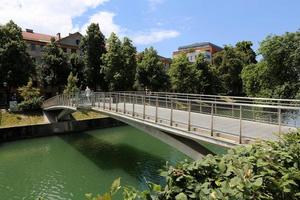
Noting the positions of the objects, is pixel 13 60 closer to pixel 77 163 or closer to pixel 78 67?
pixel 78 67

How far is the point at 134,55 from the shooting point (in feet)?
149

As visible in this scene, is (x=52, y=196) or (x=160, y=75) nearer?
(x=52, y=196)

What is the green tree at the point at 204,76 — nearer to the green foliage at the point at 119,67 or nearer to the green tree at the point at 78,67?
the green foliage at the point at 119,67

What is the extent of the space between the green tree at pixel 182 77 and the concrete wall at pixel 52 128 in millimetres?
12232

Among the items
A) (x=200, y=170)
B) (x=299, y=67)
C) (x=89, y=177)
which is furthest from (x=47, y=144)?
(x=200, y=170)

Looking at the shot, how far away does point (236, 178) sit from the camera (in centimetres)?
257

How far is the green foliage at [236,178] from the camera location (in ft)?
8.16

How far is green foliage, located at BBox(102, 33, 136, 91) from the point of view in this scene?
4384 cm

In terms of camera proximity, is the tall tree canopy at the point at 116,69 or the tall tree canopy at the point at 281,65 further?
the tall tree canopy at the point at 116,69

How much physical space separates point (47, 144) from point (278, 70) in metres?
21.0

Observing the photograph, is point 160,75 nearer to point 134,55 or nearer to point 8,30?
point 134,55

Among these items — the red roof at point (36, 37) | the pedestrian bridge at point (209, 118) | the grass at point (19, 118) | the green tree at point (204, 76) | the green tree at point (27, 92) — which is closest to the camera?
the pedestrian bridge at point (209, 118)

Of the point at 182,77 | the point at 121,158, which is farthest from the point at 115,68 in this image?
the point at 121,158

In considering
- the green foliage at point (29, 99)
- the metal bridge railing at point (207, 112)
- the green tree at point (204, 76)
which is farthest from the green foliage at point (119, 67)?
the metal bridge railing at point (207, 112)
